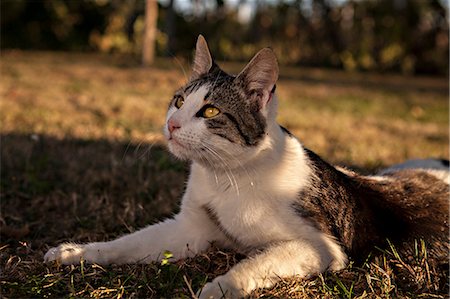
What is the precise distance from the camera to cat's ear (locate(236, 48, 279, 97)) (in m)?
2.55

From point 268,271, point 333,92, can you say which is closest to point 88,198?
point 268,271

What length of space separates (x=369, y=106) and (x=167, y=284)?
25.3 feet

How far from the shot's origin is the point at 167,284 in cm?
237

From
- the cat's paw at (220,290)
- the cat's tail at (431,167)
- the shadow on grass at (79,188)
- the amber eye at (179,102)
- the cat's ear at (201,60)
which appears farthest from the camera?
the cat's tail at (431,167)

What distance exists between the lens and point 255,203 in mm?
2588

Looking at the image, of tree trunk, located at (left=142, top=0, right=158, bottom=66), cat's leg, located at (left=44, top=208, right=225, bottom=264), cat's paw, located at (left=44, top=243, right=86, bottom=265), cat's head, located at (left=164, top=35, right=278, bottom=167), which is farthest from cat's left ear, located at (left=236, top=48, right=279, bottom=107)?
tree trunk, located at (left=142, top=0, right=158, bottom=66)

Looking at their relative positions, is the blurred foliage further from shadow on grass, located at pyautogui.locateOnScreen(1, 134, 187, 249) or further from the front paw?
the front paw

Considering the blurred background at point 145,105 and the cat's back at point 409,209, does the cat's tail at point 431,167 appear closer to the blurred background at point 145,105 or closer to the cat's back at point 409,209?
the cat's back at point 409,209

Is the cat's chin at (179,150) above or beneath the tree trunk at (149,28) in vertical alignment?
above

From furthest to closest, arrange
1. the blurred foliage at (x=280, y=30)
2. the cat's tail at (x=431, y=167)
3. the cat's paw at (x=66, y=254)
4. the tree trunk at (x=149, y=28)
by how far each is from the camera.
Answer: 1. the blurred foliage at (x=280, y=30)
2. the tree trunk at (x=149, y=28)
3. the cat's tail at (x=431, y=167)
4. the cat's paw at (x=66, y=254)

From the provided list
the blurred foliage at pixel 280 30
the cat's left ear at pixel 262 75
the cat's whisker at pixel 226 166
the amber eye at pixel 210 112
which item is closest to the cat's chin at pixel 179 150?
the cat's whisker at pixel 226 166

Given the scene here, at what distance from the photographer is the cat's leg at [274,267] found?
2.26 m

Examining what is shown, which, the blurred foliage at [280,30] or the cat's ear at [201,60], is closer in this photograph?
the cat's ear at [201,60]

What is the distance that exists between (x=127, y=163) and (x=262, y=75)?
2.28 metres
